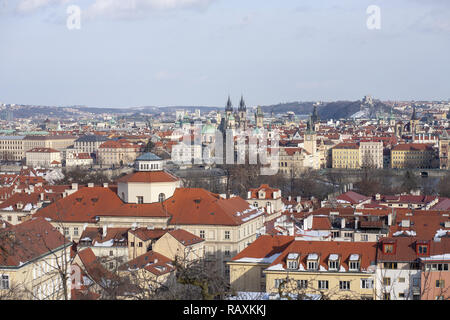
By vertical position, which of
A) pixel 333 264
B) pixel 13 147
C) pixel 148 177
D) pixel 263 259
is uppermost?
pixel 148 177

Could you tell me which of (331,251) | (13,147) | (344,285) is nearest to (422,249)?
(331,251)

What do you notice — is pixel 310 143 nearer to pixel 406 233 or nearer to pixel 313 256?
pixel 406 233

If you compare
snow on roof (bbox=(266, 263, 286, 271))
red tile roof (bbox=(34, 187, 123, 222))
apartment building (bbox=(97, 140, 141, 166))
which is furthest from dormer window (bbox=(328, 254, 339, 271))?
apartment building (bbox=(97, 140, 141, 166))

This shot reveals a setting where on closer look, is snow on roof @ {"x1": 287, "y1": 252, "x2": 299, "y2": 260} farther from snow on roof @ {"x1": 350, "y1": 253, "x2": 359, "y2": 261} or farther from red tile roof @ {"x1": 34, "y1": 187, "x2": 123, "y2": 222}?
red tile roof @ {"x1": 34, "y1": 187, "x2": 123, "y2": 222}

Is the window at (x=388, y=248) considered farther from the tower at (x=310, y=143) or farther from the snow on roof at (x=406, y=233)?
the tower at (x=310, y=143)

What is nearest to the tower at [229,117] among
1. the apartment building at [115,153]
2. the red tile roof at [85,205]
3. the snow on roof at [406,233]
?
the apartment building at [115,153]
